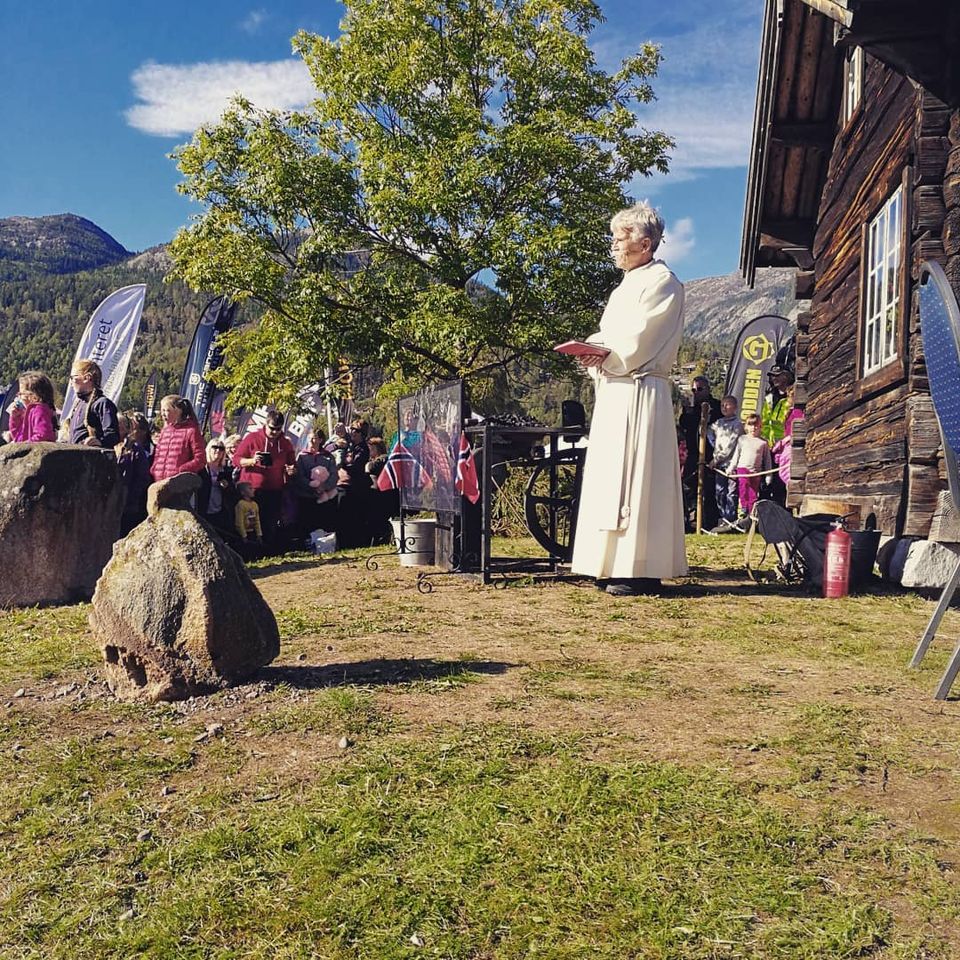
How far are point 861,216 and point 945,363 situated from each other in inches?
255

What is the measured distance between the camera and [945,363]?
3500mm

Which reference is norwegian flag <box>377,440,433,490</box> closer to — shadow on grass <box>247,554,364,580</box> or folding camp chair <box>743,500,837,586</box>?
shadow on grass <box>247,554,364,580</box>

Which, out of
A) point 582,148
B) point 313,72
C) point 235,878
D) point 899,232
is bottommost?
point 235,878

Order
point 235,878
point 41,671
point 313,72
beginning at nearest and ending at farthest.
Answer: point 235,878
point 41,671
point 313,72

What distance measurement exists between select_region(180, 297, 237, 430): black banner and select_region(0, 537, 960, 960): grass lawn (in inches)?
654

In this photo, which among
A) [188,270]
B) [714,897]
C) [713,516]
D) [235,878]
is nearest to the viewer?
[714,897]

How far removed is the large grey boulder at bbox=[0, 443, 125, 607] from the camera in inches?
284

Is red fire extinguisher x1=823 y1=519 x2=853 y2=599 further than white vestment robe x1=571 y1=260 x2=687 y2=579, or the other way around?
red fire extinguisher x1=823 y1=519 x2=853 y2=599

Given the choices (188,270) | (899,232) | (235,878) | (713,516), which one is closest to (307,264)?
(188,270)

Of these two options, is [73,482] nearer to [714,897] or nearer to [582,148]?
[714,897]

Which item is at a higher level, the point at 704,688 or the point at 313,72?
the point at 313,72

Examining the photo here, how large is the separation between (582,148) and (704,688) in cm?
1639

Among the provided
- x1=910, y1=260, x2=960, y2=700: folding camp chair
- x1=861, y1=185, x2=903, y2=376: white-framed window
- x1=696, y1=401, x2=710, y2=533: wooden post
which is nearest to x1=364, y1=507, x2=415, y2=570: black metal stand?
x1=861, y1=185, x2=903, y2=376: white-framed window

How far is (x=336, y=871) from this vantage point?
236cm
